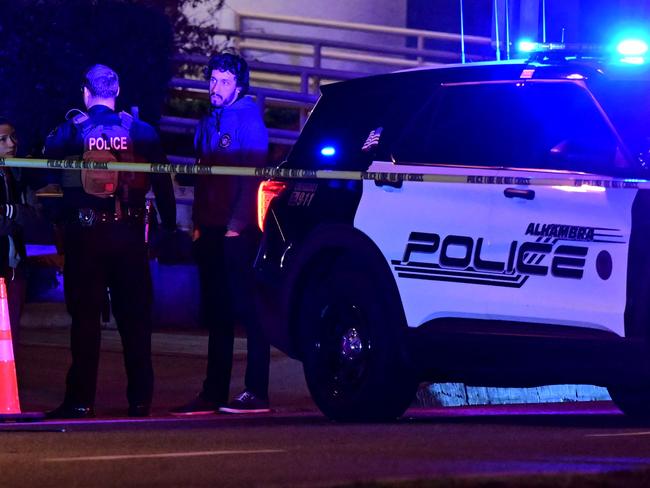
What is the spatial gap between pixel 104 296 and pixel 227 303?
26.9 inches

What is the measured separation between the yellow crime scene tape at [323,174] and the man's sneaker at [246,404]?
1.24 metres

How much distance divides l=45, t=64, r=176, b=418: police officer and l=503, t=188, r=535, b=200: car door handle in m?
2.32

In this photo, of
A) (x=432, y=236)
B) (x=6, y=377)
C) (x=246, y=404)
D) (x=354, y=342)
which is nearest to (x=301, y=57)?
(x=246, y=404)

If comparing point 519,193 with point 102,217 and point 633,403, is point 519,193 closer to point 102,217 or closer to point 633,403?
point 633,403

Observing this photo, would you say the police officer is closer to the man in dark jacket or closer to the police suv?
the man in dark jacket

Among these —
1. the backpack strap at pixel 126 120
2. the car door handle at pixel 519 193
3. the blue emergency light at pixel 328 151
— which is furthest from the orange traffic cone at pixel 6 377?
the car door handle at pixel 519 193

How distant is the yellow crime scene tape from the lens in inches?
346

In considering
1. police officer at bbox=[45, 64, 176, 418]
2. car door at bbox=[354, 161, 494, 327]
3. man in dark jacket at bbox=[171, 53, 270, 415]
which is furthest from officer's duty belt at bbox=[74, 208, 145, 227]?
car door at bbox=[354, 161, 494, 327]

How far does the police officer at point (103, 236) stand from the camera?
10289 mm

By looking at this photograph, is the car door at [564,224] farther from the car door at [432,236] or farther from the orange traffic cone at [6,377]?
the orange traffic cone at [6,377]

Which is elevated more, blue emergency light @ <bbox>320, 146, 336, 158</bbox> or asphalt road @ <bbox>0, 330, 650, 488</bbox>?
blue emergency light @ <bbox>320, 146, 336, 158</bbox>

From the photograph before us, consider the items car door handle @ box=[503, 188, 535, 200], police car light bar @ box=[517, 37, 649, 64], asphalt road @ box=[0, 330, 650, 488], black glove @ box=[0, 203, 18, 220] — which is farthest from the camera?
black glove @ box=[0, 203, 18, 220]

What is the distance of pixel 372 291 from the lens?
372 inches

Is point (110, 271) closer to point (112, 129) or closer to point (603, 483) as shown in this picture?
point (112, 129)
